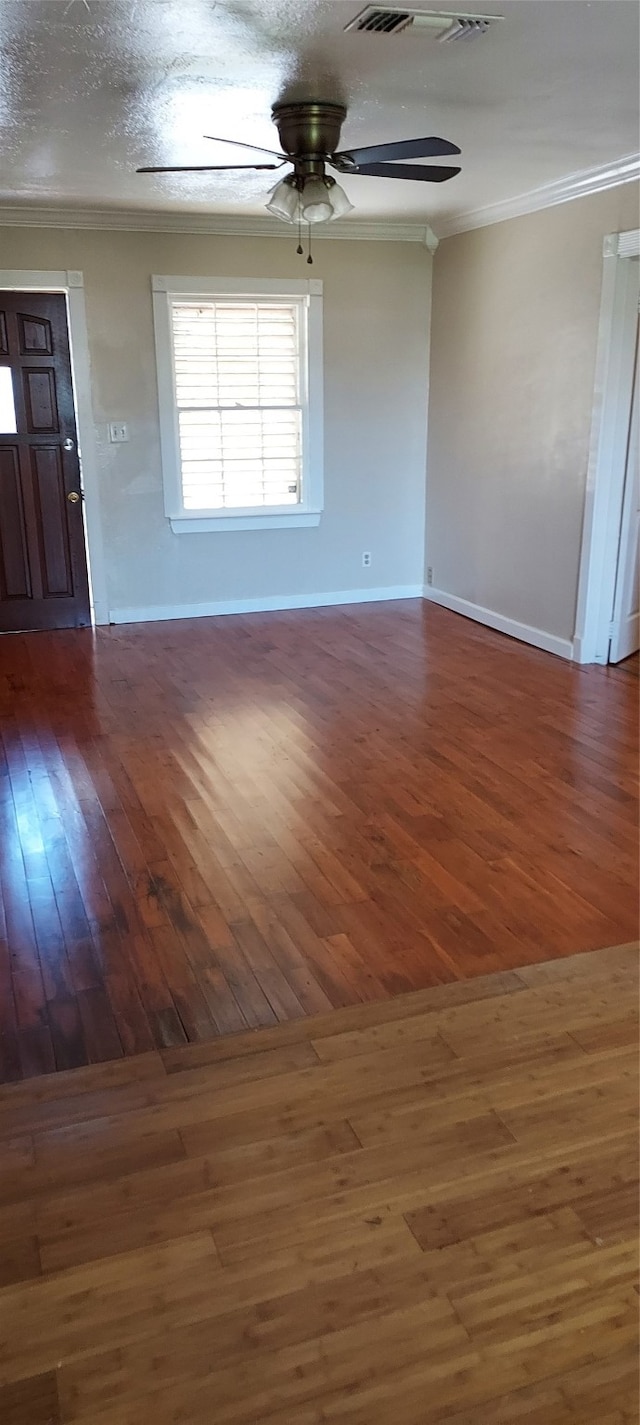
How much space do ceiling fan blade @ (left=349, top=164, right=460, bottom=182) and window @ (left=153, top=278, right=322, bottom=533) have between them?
8.94 ft

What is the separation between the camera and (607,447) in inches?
202

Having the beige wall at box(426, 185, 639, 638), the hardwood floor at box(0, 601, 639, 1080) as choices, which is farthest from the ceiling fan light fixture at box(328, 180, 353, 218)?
the hardwood floor at box(0, 601, 639, 1080)

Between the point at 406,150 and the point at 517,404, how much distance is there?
276 cm

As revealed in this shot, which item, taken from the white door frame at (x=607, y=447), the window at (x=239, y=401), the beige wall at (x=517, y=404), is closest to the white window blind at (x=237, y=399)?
the window at (x=239, y=401)

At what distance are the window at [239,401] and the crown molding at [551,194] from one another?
39.6 inches

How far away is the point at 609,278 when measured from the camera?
488 centimetres

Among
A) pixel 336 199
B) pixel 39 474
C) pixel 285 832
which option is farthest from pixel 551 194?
pixel 285 832

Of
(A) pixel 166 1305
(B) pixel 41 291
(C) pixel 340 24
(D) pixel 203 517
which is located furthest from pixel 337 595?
(A) pixel 166 1305

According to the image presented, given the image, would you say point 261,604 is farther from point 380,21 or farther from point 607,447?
point 380,21

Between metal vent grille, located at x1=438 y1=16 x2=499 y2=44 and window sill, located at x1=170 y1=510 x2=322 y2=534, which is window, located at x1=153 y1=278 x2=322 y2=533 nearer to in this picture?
window sill, located at x1=170 y1=510 x2=322 y2=534

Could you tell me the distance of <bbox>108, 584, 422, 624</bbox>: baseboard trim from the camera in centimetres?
661

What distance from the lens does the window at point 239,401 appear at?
6.23 metres

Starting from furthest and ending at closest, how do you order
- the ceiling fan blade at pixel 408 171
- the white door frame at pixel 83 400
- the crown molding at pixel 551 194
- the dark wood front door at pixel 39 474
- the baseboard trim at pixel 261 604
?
the baseboard trim at pixel 261 604
the dark wood front door at pixel 39 474
the white door frame at pixel 83 400
the crown molding at pixel 551 194
the ceiling fan blade at pixel 408 171

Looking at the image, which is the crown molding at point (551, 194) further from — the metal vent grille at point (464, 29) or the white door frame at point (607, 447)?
the metal vent grille at point (464, 29)
